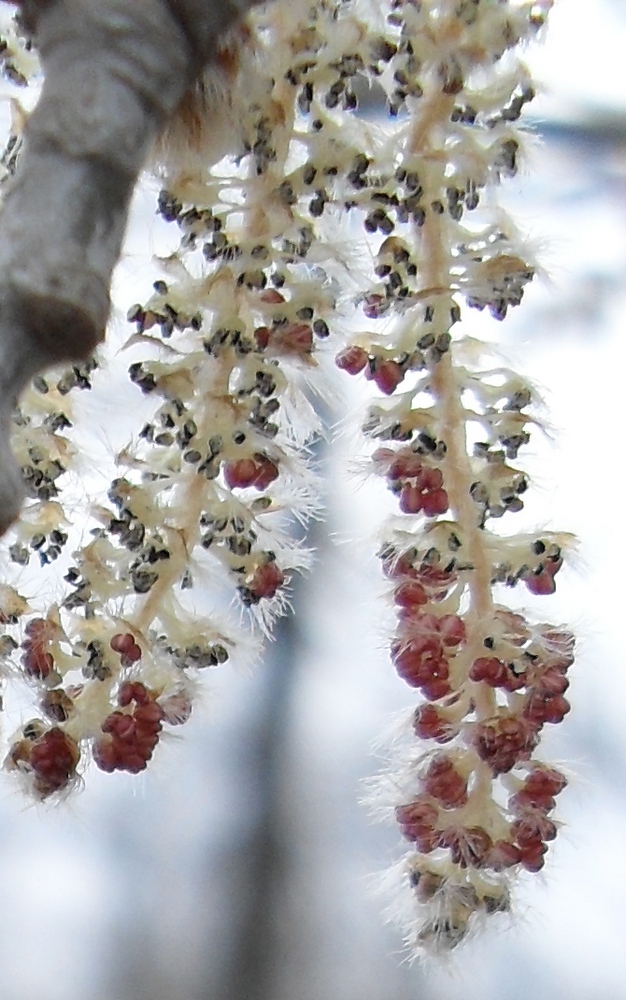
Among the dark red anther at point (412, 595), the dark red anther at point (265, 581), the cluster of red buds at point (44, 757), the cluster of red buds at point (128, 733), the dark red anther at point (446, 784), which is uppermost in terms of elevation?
the dark red anther at point (412, 595)

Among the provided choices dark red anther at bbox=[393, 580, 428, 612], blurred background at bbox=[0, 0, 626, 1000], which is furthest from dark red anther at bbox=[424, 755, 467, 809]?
blurred background at bbox=[0, 0, 626, 1000]

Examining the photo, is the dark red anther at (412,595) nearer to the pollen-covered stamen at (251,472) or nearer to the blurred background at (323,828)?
the pollen-covered stamen at (251,472)

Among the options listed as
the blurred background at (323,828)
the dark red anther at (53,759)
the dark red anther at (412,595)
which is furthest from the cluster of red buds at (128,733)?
the blurred background at (323,828)

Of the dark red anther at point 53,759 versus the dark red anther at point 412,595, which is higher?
the dark red anther at point 412,595

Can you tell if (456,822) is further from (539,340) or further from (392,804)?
(539,340)

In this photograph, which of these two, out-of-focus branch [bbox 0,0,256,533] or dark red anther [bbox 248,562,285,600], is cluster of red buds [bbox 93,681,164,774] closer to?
dark red anther [bbox 248,562,285,600]

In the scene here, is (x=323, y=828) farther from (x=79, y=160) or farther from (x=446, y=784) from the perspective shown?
(x=79, y=160)

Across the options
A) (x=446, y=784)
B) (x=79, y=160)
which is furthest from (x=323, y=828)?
(x=79, y=160)
